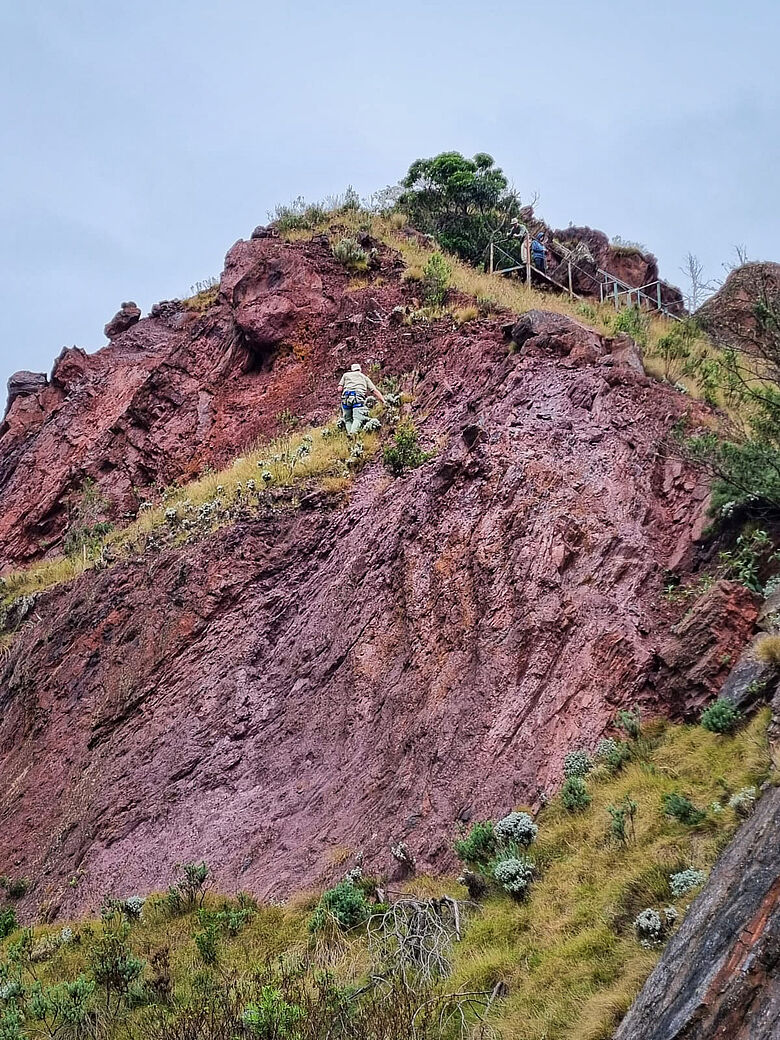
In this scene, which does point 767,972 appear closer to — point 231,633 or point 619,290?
point 231,633

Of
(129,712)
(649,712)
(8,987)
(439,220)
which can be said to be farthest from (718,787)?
(439,220)

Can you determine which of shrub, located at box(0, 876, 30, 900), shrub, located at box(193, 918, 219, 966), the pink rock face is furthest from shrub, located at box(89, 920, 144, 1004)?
shrub, located at box(0, 876, 30, 900)

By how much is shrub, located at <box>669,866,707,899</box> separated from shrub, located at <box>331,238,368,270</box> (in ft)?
57.6

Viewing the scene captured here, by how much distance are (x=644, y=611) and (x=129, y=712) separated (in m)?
6.93

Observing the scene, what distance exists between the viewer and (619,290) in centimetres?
2631

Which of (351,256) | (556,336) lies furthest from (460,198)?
(556,336)

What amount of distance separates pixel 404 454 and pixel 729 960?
30.9 ft

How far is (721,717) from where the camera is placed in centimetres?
754

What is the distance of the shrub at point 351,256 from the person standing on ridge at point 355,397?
6565 mm

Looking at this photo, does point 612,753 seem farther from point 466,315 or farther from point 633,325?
point 466,315

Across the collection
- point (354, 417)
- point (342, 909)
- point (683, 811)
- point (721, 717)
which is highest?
point (354, 417)

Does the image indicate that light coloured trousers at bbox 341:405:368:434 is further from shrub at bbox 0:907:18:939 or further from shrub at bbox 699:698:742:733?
shrub at bbox 699:698:742:733

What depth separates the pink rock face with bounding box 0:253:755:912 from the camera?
360 inches

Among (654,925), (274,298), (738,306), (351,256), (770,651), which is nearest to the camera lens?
(654,925)
